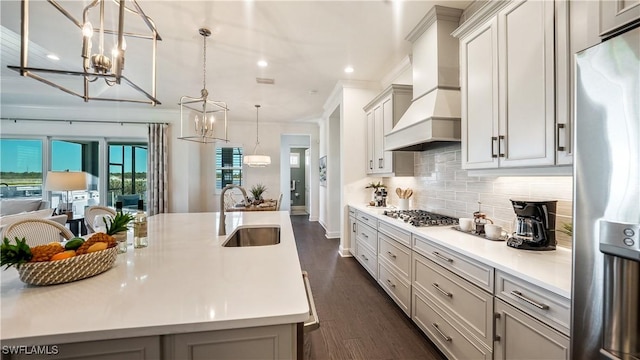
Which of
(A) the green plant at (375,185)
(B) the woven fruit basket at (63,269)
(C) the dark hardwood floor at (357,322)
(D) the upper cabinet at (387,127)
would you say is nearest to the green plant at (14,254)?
(B) the woven fruit basket at (63,269)

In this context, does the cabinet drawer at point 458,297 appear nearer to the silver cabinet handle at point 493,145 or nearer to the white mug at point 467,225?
the white mug at point 467,225

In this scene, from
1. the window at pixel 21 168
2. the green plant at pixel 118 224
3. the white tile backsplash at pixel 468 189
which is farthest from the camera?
the window at pixel 21 168

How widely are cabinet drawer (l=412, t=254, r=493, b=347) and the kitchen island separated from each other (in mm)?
1108

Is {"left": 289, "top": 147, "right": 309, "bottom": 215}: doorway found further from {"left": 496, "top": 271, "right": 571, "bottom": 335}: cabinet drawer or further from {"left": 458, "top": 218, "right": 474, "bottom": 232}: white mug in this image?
{"left": 496, "top": 271, "right": 571, "bottom": 335}: cabinet drawer

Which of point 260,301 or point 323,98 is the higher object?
point 323,98

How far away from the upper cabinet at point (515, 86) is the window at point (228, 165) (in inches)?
244

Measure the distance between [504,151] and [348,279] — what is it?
7.65ft

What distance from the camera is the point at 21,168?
540cm

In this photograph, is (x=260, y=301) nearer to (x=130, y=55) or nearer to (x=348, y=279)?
(x=348, y=279)

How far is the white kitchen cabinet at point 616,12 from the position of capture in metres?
0.96

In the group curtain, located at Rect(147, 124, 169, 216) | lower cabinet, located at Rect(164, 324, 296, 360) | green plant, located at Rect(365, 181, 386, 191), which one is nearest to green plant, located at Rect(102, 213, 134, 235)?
lower cabinet, located at Rect(164, 324, 296, 360)

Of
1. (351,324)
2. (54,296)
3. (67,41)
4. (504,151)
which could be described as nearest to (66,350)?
(54,296)

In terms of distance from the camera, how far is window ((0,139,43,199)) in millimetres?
5262

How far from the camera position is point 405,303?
232 cm
